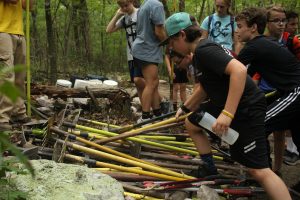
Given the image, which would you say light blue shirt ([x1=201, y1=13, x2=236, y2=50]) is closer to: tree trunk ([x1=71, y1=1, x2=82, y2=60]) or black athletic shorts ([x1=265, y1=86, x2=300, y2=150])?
black athletic shorts ([x1=265, y1=86, x2=300, y2=150])

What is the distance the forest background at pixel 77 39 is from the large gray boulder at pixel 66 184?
7822 millimetres

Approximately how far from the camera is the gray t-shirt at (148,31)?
607 cm

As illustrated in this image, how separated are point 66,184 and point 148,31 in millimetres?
3759

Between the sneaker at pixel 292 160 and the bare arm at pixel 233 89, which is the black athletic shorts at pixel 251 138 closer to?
the bare arm at pixel 233 89

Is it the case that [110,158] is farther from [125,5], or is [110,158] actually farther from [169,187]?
[125,5]

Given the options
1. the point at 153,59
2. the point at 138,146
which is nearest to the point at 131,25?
the point at 153,59

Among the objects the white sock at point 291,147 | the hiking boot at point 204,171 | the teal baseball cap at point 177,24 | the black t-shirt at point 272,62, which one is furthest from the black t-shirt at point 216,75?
the white sock at point 291,147

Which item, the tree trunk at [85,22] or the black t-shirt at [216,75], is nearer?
the black t-shirt at [216,75]

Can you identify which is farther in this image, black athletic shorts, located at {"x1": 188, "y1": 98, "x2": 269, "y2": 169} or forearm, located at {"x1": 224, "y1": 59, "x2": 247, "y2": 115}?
black athletic shorts, located at {"x1": 188, "y1": 98, "x2": 269, "y2": 169}

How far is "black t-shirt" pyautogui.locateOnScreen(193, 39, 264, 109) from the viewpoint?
3.02 m

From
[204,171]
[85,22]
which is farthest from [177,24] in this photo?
[85,22]

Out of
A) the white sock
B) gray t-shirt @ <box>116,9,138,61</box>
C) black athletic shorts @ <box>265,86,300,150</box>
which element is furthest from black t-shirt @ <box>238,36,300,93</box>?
gray t-shirt @ <box>116,9,138,61</box>

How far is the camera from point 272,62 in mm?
3857

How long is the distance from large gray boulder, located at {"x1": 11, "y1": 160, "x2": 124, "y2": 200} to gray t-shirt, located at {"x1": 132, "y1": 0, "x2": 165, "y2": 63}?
325cm
